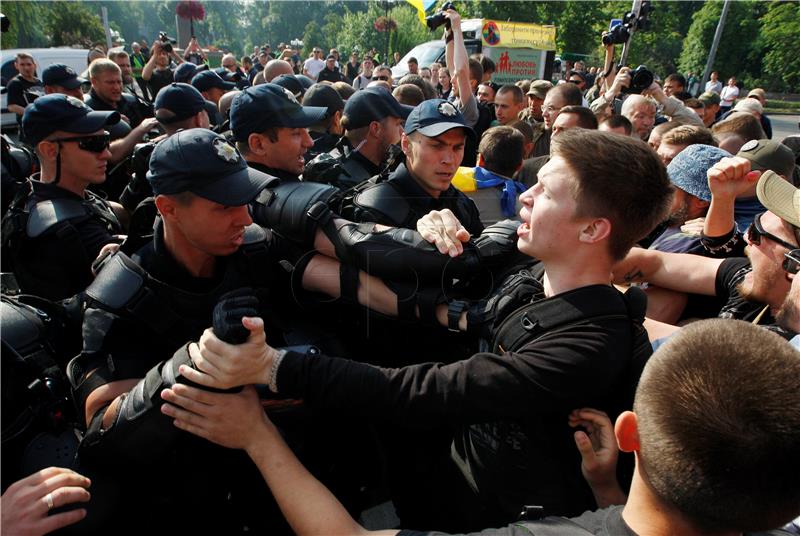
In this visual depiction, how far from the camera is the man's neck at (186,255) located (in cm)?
189

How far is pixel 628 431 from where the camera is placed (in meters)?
1.12

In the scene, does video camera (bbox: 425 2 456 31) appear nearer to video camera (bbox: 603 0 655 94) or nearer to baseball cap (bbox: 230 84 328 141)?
video camera (bbox: 603 0 655 94)

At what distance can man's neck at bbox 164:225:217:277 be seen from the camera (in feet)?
6.19

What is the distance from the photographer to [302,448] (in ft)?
6.14

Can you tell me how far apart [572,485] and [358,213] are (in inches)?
53.5

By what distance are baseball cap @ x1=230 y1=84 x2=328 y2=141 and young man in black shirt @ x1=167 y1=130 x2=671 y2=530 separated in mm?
1493

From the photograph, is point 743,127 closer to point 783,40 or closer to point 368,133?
point 368,133

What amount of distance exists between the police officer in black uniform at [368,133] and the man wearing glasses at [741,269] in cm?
191

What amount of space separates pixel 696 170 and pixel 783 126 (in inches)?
979

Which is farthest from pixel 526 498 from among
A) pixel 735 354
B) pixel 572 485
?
pixel 735 354

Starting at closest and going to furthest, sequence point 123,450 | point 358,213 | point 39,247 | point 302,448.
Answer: point 123,450, point 302,448, point 358,213, point 39,247

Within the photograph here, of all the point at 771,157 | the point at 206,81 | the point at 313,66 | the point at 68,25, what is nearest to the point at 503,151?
the point at 771,157

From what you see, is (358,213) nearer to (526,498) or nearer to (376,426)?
(376,426)

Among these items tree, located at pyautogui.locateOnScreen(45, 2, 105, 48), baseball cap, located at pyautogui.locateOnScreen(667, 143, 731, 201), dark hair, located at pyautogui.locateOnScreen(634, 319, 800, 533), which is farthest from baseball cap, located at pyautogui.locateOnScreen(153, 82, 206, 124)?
tree, located at pyautogui.locateOnScreen(45, 2, 105, 48)
